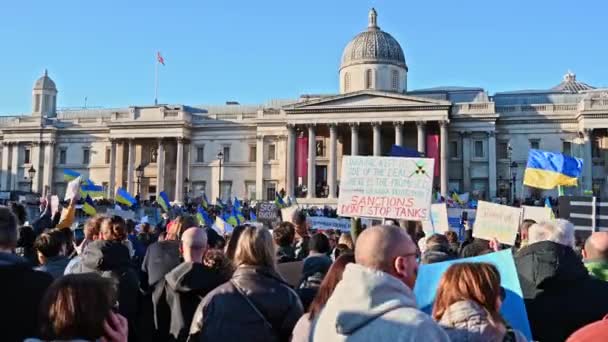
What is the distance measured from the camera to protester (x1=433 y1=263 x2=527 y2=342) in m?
3.38

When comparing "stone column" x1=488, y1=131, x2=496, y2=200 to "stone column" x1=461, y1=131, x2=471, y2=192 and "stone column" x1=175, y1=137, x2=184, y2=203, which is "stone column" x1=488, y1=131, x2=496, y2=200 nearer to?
"stone column" x1=461, y1=131, x2=471, y2=192

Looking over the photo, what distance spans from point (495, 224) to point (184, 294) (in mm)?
6943

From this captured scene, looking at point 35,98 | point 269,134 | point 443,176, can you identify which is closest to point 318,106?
point 269,134

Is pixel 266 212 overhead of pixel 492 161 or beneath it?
beneath

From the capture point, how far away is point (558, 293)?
490 cm

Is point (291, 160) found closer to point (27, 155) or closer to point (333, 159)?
point (333, 159)

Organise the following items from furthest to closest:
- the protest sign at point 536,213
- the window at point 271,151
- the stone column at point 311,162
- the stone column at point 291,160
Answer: the window at point 271,151
the stone column at point 291,160
the stone column at point 311,162
the protest sign at point 536,213

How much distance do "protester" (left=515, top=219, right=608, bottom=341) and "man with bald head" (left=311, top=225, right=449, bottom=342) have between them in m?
1.86

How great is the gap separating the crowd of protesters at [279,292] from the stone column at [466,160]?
44.3 metres

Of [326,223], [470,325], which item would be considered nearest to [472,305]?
[470,325]

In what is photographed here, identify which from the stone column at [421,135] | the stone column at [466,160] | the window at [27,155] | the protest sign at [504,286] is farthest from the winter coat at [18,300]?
the window at [27,155]

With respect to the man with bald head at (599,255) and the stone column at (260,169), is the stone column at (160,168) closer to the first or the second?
the stone column at (260,169)

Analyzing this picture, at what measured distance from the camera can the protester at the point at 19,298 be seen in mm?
4375

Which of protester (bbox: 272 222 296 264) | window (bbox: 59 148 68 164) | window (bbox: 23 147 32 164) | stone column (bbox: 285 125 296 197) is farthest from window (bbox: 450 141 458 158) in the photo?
protester (bbox: 272 222 296 264)
